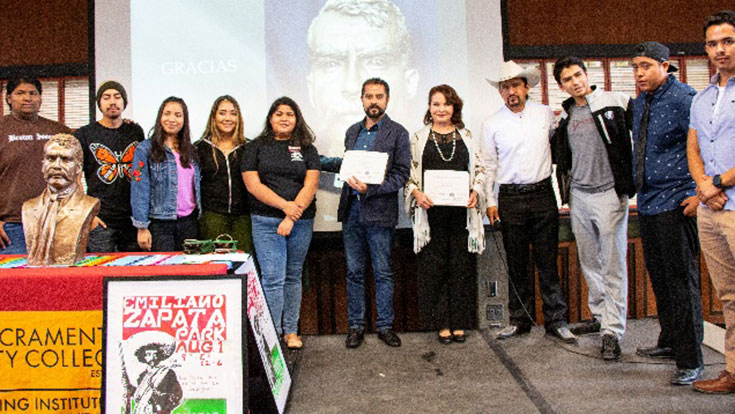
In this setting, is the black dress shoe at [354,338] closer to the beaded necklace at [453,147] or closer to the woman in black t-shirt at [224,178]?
the woman in black t-shirt at [224,178]

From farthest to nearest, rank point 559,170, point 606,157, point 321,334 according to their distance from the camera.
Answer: point 321,334 → point 559,170 → point 606,157

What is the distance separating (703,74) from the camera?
162 inches

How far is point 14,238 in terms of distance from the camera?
293 centimetres

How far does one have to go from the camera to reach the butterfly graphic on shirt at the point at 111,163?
288cm

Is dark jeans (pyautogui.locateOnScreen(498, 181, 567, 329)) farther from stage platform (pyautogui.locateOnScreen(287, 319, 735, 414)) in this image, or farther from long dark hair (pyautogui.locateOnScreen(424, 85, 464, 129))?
long dark hair (pyautogui.locateOnScreen(424, 85, 464, 129))

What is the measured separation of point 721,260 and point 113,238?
2.92 metres

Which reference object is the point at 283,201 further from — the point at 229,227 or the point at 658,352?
the point at 658,352

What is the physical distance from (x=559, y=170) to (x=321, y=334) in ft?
6.03

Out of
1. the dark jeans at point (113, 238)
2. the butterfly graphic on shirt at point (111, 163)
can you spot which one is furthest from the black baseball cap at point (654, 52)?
the dark jeans at point (113, 238)

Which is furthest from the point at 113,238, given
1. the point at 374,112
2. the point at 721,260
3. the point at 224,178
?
the point at 721,260

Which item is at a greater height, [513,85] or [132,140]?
[513,85]

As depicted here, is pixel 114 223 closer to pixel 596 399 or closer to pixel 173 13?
pixel 173 13

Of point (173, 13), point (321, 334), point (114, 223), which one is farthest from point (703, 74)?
Result: point (114, 223)

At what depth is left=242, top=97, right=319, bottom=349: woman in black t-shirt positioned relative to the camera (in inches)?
115
